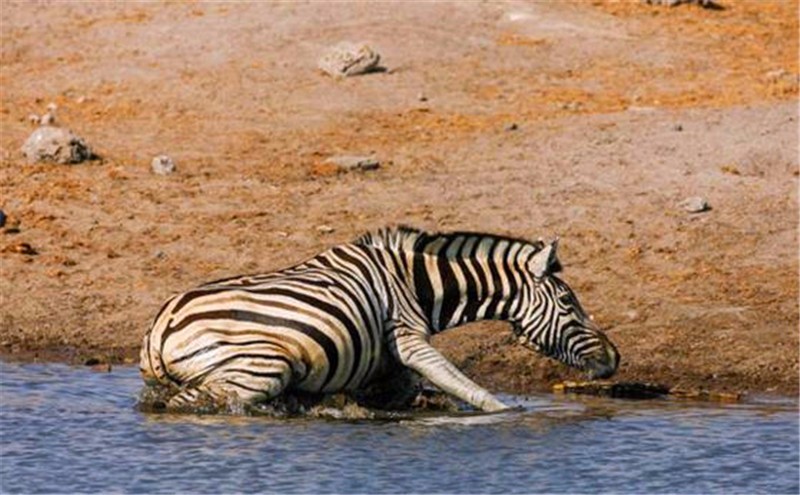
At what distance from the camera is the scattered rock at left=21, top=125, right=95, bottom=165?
17.5 metres

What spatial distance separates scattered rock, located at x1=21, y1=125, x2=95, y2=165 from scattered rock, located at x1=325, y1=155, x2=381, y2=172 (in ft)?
7.26

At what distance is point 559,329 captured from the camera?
39.6 feet

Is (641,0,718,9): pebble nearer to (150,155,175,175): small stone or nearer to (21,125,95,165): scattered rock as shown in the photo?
(150,155,175,175): small stone

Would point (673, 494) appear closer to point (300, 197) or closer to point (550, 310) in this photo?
point (550, 310)

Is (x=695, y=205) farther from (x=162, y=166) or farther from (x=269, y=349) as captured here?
(x=269, y=349)

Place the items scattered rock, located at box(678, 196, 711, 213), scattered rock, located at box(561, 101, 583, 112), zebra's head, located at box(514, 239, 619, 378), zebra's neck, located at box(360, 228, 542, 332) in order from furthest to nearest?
scattered rock, located at box(561, 101, 583, 112)
scattered rock, located at box(678, 196, 711, 213)
zebra's head, located at box(514, 239, 619, 378)
zebra's neck, located at box(360, 228, 542, 332)

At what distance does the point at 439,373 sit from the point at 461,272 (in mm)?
709

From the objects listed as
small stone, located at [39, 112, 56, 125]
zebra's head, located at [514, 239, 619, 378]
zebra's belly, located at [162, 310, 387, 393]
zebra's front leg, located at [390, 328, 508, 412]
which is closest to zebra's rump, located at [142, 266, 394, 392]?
zebra's belly, located at [162, 310, 387, 393]

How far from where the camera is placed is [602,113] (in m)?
20.3

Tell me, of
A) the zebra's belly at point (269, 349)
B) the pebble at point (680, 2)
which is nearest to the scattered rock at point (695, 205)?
the zebra's belly at point (269, 349)

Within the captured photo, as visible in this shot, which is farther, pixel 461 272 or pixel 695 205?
pixel 695 205

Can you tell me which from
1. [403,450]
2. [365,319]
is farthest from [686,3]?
[403,450]

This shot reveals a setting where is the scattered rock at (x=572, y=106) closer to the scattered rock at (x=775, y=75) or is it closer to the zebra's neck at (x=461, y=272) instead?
the scattered rock at (x=775, y=75)

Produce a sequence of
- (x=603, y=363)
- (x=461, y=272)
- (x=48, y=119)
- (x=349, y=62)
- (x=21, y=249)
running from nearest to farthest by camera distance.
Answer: (x=461, y=272) → (x=603, y=363) → (x=21, y=249) → (x=48, y=119) → (x=349, y=62)
